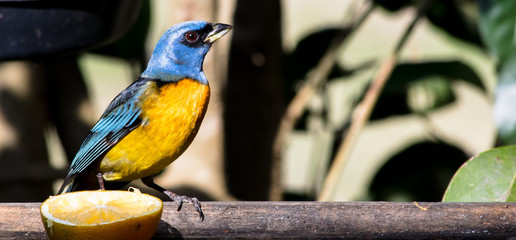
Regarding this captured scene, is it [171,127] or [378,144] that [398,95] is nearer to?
[171,127]

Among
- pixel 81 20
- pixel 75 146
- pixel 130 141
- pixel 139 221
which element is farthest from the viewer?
pixel 75 146

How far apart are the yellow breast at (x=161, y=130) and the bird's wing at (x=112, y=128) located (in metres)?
0.03

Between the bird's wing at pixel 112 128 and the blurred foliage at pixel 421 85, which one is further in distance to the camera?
the blurred foliage at pixel 421 85

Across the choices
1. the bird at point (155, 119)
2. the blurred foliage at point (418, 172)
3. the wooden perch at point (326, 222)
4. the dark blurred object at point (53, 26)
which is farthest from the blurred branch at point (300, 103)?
the wooden perch at point (326, 222)

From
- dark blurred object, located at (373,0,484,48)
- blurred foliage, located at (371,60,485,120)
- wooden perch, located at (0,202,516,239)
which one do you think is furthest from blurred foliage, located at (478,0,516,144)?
dark blurred object, located at (373,0,484,48)

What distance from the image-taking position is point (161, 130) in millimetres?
2875

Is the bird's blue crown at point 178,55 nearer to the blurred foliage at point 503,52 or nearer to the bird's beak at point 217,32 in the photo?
the bird's beak at point 217,32

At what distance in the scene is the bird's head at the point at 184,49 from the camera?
3.07m

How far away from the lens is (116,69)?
977cm

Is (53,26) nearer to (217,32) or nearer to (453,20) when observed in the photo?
(217,32)

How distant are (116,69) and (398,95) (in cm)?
586

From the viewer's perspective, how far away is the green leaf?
263 centimetres

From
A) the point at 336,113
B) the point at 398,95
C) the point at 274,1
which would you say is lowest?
the point at 336,113

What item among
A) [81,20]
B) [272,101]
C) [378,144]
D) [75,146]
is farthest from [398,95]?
[378,144]
